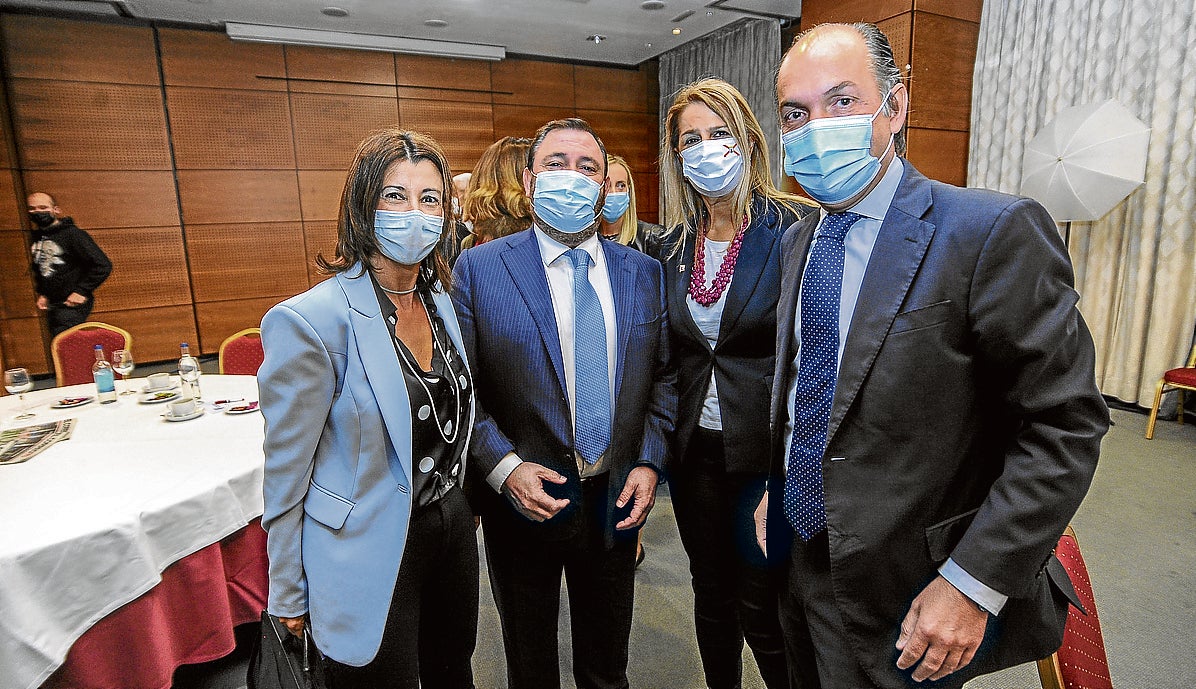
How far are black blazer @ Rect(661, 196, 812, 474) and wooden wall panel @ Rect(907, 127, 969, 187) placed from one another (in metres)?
4.08

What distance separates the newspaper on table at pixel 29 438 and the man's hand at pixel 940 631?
2.55 metres

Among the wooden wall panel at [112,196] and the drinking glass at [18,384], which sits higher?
the wooden wall panel at [112,196]

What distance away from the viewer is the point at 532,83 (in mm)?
7852

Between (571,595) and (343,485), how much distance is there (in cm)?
73

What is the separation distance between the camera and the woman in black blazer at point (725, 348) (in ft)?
5.02

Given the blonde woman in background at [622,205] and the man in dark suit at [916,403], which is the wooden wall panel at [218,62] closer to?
the blonde woman in background at [622,205]

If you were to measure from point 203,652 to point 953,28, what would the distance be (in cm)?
605

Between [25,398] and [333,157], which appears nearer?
[25,398]

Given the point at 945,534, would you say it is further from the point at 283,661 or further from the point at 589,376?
the point at 283,661

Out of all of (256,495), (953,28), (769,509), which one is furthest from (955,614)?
(953,28)

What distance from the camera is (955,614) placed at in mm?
931

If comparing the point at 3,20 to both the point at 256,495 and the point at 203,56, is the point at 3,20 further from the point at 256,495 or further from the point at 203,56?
the point at 256,495

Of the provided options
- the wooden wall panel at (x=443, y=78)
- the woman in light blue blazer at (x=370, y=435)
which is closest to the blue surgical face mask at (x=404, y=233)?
the woman in light blue blazer at (x=370, y=435)

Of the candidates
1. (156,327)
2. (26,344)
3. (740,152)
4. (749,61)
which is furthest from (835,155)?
(26,344)
